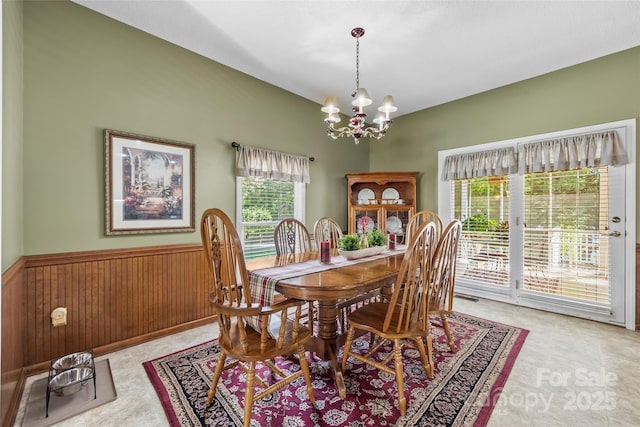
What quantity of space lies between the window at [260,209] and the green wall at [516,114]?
2003 mm

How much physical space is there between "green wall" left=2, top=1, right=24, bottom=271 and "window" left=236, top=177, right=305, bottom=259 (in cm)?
176

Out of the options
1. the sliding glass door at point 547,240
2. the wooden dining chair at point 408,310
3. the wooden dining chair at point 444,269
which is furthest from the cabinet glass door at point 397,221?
the wooden dining chair at point 408,310

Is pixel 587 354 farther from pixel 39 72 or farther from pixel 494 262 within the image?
pixel 39 72

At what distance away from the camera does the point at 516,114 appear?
355 cm

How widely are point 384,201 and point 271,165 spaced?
6.32ft

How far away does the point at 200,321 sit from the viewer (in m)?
2.95

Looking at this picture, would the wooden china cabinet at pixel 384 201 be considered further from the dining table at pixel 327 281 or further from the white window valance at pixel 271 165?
the dining table at pixel 327 281

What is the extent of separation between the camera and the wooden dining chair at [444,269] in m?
1.80

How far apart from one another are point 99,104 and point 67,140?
1.29 ft

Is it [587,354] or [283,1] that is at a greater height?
[283,1]

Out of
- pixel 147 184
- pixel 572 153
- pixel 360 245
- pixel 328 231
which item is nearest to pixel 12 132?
pixel 147 184

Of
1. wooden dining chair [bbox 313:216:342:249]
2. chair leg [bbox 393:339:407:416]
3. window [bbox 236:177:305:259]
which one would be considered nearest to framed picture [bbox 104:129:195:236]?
window [bbox 236:177:305:259]

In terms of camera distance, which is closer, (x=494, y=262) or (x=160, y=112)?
(x=160, y=112)

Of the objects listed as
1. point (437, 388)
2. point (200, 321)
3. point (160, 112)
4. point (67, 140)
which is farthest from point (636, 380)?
point (67, 140)
